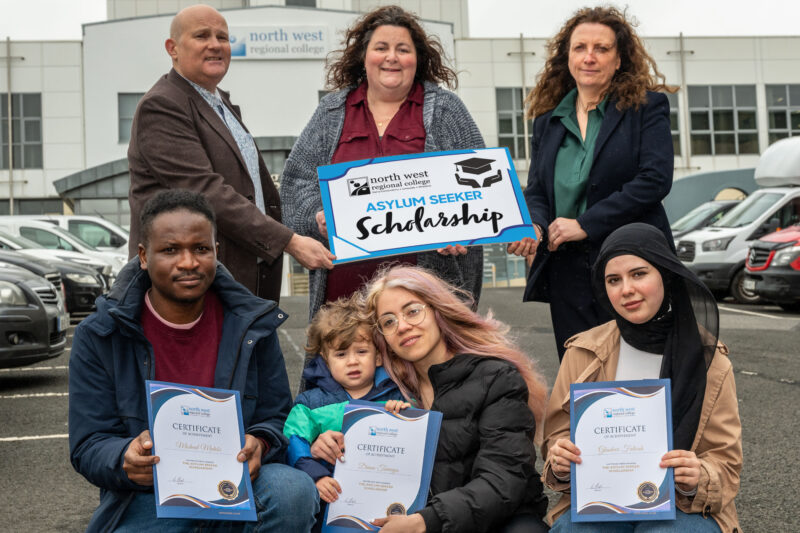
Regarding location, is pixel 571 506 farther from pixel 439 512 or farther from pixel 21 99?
pixel 21 99

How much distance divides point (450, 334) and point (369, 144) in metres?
1.04

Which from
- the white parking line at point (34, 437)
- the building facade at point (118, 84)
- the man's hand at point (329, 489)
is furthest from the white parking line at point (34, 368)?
the building facade at point (118, 84)

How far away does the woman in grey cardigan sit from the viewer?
4.10m

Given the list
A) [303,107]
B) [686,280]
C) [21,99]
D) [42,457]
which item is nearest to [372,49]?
[686,280]

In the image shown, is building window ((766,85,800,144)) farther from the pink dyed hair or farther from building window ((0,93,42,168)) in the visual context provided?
the pink dyed hair

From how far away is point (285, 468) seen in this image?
3.24 m

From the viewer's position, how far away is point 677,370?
3.18 m

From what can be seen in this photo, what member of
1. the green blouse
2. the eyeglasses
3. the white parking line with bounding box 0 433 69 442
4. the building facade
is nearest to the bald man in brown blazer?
the eyeglasses

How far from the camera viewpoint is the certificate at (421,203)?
12.7ft

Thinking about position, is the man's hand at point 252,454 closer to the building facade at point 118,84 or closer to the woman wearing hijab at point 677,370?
the woman wearing hijab at point 677,370

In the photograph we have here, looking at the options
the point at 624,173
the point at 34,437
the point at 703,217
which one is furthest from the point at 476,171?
the point at 703,217

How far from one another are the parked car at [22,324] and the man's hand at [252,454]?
5801mm

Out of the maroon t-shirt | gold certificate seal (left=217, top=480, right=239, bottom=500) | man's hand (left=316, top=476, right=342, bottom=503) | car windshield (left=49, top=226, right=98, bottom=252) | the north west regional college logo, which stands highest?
car windshield (left=49, top=226, right=98, bottom=252)

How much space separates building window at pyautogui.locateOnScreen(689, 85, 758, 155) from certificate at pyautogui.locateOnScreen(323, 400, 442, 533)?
125 feet
